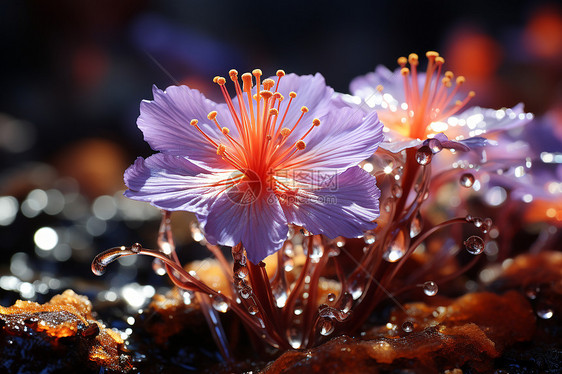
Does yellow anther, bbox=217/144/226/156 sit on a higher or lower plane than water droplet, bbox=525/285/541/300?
higher

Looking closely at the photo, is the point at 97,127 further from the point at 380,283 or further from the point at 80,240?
the point at 380,283

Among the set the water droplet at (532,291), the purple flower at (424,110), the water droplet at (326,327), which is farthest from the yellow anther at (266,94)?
the water droplet at (532,291)

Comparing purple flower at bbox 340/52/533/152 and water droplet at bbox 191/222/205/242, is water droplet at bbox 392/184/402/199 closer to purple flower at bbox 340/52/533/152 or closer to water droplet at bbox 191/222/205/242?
purple flower at bbox 340/52/533/152

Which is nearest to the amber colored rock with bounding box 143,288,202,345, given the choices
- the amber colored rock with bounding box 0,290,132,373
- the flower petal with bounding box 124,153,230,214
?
the amber colored rock with bounding box 0,290,132,373

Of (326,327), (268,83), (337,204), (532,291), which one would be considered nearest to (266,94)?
(268,83)

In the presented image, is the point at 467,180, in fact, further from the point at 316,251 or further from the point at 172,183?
the point at 172,183

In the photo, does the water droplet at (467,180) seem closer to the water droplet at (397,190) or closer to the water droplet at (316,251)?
the water droplet at (397,190)

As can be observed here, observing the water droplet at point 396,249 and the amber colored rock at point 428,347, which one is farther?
the water droplet at point 396,249

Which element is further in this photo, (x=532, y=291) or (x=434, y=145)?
(x=532, y=291)
